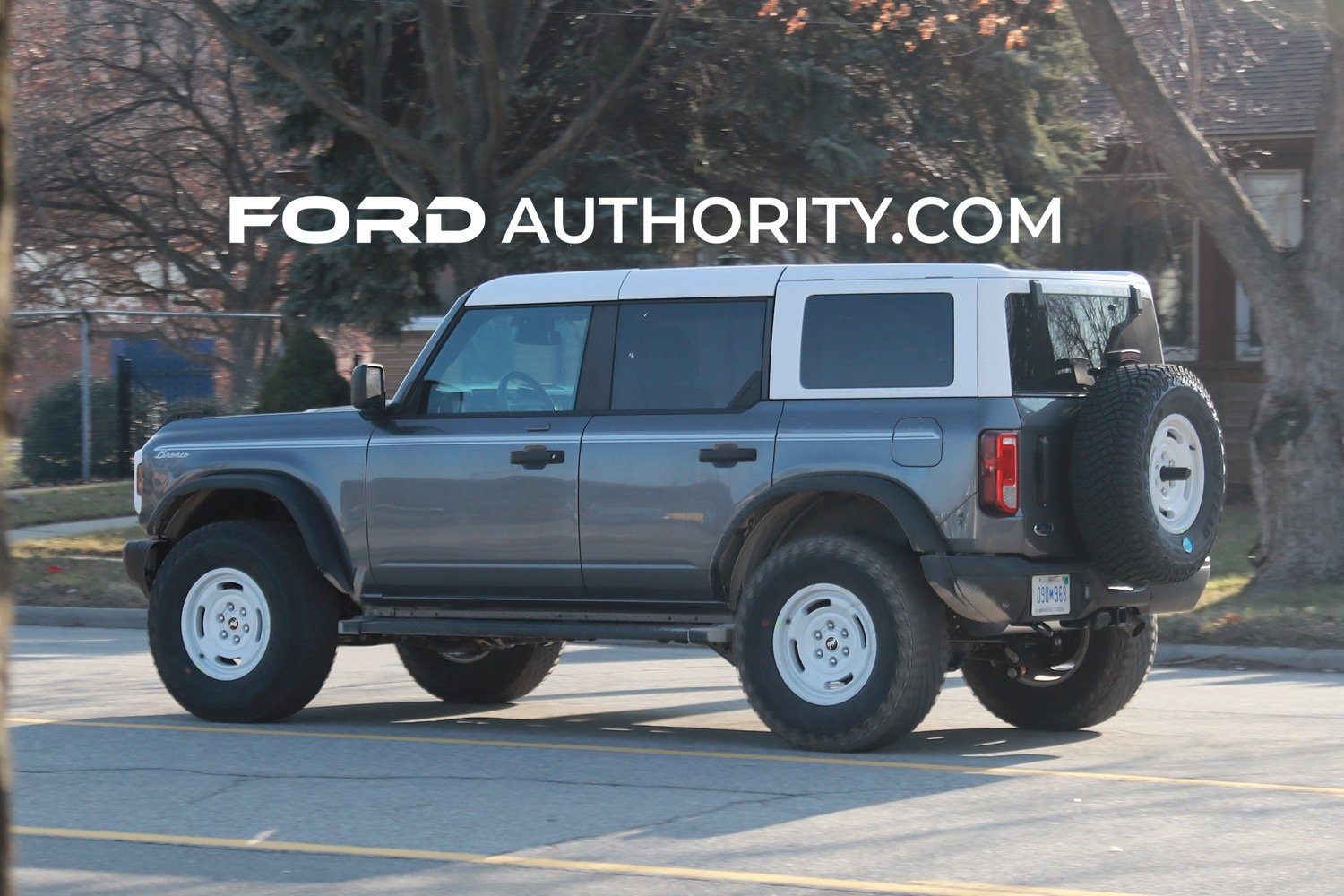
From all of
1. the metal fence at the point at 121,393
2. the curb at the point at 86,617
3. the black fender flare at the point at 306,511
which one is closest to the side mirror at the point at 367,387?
the black fender flare at the point at 306,511

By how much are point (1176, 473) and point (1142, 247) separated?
1557 cm

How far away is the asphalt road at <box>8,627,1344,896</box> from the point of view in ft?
18.8

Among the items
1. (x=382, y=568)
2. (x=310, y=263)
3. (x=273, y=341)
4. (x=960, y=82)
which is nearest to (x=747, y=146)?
(x=960, y=82)

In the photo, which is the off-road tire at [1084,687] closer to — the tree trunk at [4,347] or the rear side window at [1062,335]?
the rear side window at [1062,335]

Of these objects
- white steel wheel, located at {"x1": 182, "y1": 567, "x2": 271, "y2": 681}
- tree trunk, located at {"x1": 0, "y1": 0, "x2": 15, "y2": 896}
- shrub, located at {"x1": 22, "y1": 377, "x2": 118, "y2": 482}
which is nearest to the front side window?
white steel wheel, located at {"x1": 182, "y1": 567, "x2": 271, "y2": 681}

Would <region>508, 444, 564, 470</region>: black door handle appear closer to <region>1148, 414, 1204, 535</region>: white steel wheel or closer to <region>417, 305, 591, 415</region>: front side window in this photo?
<region>417, 305, 591, 415</region>: front side window

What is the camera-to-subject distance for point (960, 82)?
766 inches

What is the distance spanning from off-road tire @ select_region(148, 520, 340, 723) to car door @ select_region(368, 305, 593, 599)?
377 mm

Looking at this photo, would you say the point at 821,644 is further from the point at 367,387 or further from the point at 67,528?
the point at 67,528

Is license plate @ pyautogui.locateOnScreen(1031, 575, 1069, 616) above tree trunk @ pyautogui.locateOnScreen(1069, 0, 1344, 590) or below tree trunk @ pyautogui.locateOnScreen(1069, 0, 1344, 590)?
below

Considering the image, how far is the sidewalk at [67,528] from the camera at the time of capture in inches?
762

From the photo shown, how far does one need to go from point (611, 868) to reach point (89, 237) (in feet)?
73.9

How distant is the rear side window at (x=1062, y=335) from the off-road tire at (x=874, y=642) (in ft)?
3.19

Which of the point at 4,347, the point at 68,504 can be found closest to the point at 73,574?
the point at 68,504
